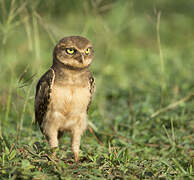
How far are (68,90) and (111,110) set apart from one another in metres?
1.99

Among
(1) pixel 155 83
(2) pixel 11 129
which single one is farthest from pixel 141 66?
(2) pixel 11 129

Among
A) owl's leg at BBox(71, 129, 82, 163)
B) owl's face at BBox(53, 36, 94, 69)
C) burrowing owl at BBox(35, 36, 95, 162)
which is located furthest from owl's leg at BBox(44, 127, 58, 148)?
owl's face at BBox(53, 36, 94, 69)

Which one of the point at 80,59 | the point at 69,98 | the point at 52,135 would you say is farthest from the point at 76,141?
the point at 80,59

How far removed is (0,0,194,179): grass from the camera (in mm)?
3219

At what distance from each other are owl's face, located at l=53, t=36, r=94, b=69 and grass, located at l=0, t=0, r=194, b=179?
356 millimetres

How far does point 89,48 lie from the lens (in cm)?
375

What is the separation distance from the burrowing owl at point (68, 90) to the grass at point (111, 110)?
0.16 meters

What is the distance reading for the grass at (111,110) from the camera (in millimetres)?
3219

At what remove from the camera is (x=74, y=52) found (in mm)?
3680

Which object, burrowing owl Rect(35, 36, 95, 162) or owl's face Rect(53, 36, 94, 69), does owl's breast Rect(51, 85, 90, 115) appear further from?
owl's face Rect(53, 36, 94, 69)

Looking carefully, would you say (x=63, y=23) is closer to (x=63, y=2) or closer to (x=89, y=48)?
(x=63, y=2)

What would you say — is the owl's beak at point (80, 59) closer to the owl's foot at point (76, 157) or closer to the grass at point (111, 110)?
the grass at point (111, 110)

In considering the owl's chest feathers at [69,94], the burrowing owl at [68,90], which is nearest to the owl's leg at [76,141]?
the burrowing owl at [68,90]

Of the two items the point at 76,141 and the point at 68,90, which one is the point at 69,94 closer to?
the point at 68,90
